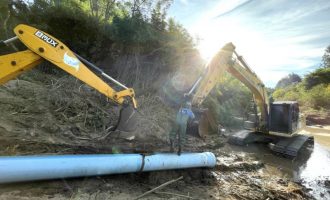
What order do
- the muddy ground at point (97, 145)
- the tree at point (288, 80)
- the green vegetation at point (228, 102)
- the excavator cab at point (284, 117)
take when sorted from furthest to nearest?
1. the tree at point (288, 80)
2. the green vegetation at point (228, 102)
3. the excavator cab at point (284, 117)
4. the muddy ground at point (97, 145)

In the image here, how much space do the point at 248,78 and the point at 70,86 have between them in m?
5.78

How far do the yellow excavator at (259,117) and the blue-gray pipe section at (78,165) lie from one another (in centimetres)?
249

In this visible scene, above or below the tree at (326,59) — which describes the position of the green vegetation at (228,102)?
below

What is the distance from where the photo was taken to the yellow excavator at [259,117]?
6613 millimetres

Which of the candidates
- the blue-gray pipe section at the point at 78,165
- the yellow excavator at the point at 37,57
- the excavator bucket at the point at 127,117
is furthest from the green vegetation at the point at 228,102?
the yellow excavator at the point at 37,57

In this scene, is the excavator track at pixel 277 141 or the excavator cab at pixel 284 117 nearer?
the excavator track at pixel 277 141

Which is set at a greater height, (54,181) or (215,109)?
(215,109)

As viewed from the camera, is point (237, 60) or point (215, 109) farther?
point (215, 109)

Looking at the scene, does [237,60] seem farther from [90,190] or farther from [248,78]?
[90,190]

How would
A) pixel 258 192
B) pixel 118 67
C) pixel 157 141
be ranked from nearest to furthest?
pixel 258 192 < pixel 157 141 < pixel 118 67

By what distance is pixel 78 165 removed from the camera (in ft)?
12.0

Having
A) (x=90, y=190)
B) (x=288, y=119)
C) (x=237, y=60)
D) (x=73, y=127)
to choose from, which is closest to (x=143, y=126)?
(x=73, y=127)

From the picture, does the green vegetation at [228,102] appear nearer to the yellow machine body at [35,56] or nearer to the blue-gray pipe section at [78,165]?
the blue-gray pipe section at [78,165]

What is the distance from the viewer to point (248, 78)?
757 centimetres
